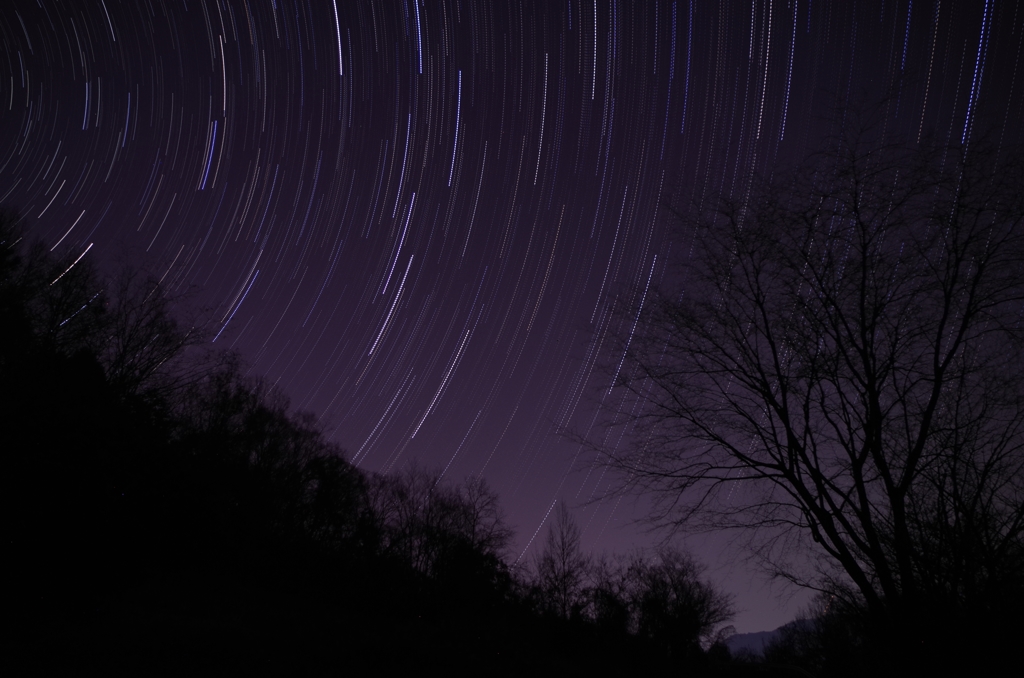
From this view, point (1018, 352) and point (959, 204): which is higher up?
point (959, 204)

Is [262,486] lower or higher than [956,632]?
higher

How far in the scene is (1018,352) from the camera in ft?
16.3

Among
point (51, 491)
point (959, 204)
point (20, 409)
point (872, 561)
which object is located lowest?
point (51, 491)

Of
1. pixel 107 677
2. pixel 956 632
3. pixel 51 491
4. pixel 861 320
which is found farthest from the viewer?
pixel 51 491

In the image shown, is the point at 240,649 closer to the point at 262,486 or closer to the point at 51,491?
the point at 51,491

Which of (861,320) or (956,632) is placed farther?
(861,320)

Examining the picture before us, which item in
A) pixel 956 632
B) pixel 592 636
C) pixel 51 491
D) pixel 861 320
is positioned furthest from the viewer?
pixel 592 636

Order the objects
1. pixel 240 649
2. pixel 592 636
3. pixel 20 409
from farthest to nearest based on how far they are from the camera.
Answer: pixel 592 636, pixel 20 409, pixel 240 649

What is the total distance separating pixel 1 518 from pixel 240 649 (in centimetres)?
707

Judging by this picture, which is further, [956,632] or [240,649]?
[240,649]

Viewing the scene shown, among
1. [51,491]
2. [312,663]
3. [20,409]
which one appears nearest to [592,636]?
[312,663]

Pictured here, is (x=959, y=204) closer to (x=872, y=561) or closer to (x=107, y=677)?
(x=872, y=561)

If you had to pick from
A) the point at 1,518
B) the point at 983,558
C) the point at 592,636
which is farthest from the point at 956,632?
the point at 592,636

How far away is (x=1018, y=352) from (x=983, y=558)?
76.4 inches
